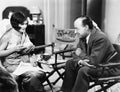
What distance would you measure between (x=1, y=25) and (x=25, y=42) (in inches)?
16.6

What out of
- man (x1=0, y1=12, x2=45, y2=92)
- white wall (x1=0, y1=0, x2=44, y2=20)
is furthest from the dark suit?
white wall (x1=0, y1=0, x2=44, y2=20)

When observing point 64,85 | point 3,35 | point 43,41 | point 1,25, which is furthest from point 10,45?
point 43,41

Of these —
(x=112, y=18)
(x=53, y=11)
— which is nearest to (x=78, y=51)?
(x=112, y=18)

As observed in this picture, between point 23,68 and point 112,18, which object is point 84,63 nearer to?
point 23,68

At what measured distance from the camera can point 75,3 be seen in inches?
247

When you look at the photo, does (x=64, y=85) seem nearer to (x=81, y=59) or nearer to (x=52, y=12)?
(x=81, y=59)

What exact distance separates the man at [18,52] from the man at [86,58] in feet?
1.12

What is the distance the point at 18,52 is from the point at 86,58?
78 cm

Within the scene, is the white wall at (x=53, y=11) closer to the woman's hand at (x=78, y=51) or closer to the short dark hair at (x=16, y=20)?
the woman's hand at (x=78, y=51)

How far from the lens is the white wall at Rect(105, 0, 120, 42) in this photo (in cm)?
500

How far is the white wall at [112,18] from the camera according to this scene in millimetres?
4999

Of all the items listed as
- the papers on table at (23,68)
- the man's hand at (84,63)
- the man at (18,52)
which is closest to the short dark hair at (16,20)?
the man at (18,52)

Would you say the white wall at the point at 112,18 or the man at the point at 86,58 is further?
the white wall at the point at 112,18

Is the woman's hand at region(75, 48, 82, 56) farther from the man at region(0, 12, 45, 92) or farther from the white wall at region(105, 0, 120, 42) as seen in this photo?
the white wall at region(105, 0, 120, 42)
